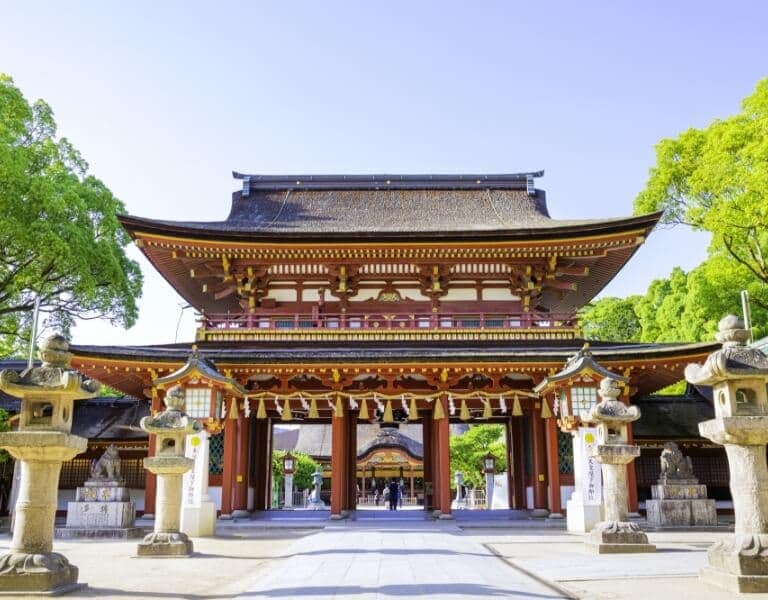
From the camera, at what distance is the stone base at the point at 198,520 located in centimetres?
1672

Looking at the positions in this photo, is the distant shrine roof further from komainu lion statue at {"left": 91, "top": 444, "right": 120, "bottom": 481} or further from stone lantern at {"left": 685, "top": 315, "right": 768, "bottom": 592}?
stone lantern at {"left": 685, "top": 315, "right": 768, "bottom": 592}

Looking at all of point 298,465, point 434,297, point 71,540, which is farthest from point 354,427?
point 298,465

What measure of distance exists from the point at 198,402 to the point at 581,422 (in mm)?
10444

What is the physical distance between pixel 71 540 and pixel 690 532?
51.1 feet

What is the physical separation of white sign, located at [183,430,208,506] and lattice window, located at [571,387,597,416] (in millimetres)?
10080

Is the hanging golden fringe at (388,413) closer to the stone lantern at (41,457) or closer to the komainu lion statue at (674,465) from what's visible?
the komainu lion statue at (674,465)

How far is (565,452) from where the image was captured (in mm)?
20125

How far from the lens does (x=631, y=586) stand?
873cm

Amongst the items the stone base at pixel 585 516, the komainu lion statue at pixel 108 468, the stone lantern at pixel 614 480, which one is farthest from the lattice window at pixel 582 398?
the komainu lion statue at pixel 108 468

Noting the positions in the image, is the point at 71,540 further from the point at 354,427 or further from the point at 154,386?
the point at 354,427

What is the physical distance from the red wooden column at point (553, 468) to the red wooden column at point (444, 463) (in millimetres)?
3012

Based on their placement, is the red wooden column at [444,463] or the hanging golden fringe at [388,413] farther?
the hanging golden fringe at [388,413]

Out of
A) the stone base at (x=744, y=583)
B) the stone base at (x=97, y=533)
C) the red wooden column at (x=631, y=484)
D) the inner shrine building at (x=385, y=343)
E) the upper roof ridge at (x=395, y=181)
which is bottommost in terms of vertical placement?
the stone base at (x=97, y=533)

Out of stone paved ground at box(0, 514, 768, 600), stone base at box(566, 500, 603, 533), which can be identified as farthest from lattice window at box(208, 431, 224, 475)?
stone base at box(566, 500, 603, 533)
